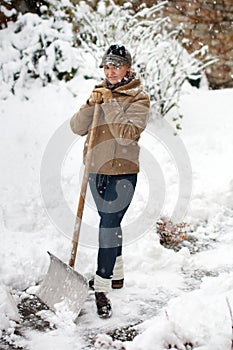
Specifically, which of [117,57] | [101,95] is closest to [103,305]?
[101,95]

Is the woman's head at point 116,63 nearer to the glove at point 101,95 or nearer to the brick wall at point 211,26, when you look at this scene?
the glove at point 101,95

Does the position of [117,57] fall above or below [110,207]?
above

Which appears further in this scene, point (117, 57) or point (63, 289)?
point (63, 289)

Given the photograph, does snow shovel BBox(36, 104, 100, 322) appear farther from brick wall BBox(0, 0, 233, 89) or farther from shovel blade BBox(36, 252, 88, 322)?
brick wall BBox(0, 0, 233, 89)

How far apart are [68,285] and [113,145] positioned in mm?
1063

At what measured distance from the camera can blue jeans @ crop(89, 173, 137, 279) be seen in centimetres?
311

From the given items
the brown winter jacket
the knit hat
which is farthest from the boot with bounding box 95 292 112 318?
the knit hat

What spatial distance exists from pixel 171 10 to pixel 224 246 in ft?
19.5

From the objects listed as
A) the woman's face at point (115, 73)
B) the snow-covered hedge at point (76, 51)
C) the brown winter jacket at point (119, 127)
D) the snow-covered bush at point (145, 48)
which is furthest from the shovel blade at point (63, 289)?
the snow-covered bush at point (145, 48)

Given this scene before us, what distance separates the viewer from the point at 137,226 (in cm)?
446

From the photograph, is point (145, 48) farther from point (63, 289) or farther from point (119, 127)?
point (63, 289)

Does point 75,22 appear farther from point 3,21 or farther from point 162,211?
point 162,211

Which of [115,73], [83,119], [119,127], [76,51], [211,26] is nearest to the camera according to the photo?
[119,127]

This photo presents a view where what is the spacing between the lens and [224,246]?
169 inches
